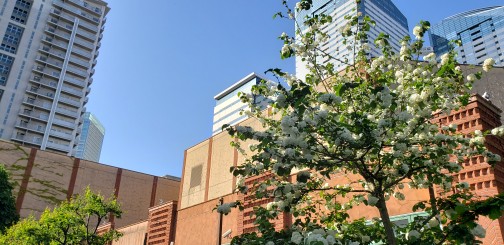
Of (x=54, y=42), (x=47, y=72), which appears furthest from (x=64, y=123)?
(x=54, y=42)

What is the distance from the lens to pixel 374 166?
7.45 meters

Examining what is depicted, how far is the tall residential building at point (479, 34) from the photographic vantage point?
15929 cm

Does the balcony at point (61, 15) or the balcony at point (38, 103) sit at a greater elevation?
the balcony at point (61, 15)

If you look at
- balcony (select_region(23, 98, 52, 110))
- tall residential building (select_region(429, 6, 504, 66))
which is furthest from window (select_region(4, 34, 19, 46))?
tall residential building (select_region(429, 6, 504, 66))

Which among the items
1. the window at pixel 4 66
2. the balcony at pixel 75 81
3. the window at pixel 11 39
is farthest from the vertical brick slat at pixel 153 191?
the window at pixel 11 39

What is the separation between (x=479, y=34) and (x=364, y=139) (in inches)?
7632

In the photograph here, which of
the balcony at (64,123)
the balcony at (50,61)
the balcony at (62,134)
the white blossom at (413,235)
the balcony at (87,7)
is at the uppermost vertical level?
the balcony at (87,7)

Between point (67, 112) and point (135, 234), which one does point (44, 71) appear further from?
point (135, 234)

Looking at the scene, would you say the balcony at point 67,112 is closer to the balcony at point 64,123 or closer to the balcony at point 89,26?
the balcony at point 64,123

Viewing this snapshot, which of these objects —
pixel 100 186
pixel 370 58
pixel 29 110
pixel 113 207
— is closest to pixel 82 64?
pixel 29 110

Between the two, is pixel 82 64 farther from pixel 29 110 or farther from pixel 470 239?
pixel 470 239

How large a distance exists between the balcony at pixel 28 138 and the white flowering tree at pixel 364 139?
3611 inches

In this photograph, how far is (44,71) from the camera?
304 ft

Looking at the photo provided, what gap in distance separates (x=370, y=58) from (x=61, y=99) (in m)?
97.3
